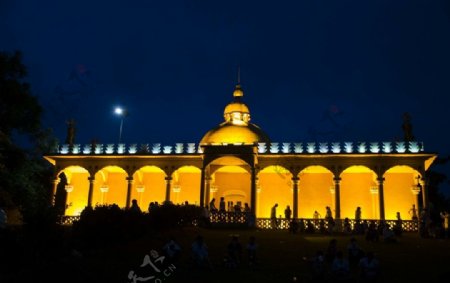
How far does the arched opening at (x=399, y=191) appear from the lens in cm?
3491

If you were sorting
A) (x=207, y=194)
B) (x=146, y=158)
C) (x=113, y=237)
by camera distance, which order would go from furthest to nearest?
(x=146, y=158)
(x=207, y=194)
(x=113, y=237)

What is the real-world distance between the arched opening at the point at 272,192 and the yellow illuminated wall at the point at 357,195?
408 cm

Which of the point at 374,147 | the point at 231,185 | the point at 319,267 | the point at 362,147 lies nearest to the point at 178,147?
the point at 231,185

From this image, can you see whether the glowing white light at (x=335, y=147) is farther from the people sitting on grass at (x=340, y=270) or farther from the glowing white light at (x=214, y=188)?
the people sitting on grass at (x=340, y=270)

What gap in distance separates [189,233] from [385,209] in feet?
60.0

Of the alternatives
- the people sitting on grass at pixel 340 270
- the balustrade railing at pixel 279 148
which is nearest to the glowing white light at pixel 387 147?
the balustrade railing at pixel 279 148

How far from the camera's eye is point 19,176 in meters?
Answer: 30.3

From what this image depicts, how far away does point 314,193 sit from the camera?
3656 centimetres

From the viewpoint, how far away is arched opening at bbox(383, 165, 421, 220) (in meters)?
34.9

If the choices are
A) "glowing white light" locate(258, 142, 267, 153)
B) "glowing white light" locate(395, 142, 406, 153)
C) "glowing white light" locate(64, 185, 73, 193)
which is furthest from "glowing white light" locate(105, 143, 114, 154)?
"glowing white light" locate(395, 142, 406, 153)

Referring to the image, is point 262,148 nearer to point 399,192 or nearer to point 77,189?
point 399,192

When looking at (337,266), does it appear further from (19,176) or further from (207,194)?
(19,176)

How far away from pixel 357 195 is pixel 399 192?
308 centimetres

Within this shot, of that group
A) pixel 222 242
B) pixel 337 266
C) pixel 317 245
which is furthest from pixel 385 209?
pixel 337 266
